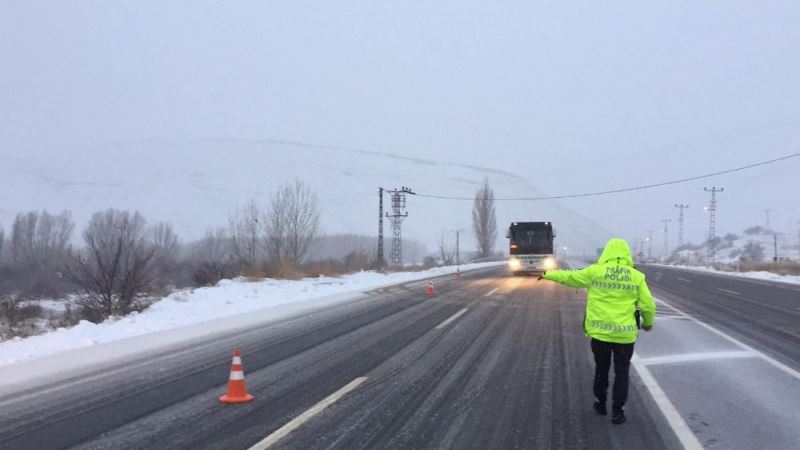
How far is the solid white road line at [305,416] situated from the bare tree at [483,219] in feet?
238

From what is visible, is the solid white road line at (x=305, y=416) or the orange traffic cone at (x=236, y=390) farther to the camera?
the orange traffic cone at (x=236, y=390)

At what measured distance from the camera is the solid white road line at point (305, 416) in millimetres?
5169

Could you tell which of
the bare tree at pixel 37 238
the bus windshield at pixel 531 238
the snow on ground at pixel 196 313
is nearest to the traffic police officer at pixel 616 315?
the snow on ground at pixel 196 313

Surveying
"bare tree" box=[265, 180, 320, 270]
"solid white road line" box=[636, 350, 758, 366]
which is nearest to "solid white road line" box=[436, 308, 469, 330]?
"solid white road line" box=[636, 350, 758, 366]

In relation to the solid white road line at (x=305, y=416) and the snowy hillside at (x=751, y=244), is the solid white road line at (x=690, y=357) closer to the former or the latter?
the solid white road line at (x=305, y=416)

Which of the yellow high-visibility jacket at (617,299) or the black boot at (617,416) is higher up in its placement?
the yellow high-visibility jacket at (617,299)

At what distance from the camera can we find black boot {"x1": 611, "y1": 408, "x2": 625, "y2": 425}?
5805 mm

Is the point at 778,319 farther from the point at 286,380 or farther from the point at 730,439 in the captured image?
the point at 286,380

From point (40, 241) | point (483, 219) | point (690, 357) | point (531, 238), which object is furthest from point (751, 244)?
point (690, 357)

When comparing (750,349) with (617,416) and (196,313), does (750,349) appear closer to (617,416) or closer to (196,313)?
(617,416)

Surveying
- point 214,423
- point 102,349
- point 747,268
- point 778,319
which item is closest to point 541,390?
point 214,423

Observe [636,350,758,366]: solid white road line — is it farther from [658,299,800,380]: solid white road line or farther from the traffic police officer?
the traffic police officer

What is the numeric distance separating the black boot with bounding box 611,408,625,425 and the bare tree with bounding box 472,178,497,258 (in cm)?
7365

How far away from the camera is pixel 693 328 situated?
1305 centimetres
